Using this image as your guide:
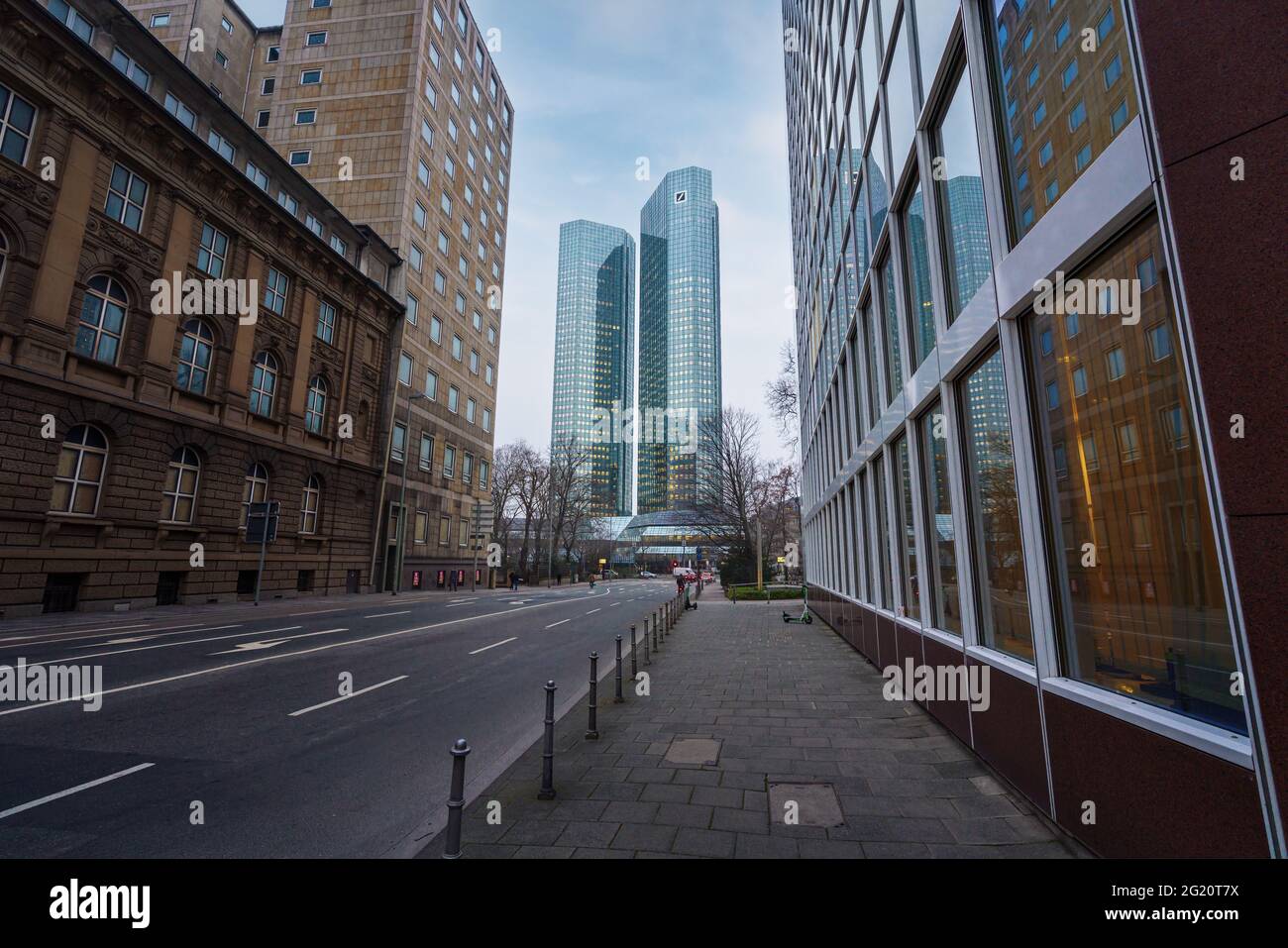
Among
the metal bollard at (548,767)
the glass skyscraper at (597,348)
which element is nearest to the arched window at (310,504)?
the metal bollard at (548,767)

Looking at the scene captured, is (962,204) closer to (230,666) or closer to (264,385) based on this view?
(230,666)

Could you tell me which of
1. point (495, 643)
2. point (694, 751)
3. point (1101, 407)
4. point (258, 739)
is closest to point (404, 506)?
point (495, 643)

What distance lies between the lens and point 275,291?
28.0m

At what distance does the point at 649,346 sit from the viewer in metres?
163

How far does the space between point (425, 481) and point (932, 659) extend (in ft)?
126

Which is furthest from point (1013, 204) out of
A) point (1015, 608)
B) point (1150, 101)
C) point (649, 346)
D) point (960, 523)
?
point (649, 346)

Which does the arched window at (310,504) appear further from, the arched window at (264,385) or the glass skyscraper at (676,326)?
the glass skyscraper at (676,326)

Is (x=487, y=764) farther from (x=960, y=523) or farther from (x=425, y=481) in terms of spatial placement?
(x=425, y=481)

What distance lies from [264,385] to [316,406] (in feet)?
12.8

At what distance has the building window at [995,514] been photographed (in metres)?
4.92

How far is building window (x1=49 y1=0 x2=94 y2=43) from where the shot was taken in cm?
2000

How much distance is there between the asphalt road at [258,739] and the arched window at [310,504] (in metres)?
15.8

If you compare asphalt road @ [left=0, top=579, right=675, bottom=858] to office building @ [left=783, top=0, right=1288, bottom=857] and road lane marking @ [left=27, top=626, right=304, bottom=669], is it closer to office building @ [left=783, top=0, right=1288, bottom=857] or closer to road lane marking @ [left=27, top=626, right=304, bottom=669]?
road lane marking @ [left=27, top=626, right=304, bottom=669]

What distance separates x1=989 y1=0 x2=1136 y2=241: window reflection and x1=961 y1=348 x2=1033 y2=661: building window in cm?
147
